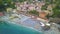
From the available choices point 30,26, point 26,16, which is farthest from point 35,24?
point 26,16

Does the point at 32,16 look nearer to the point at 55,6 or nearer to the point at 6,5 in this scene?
the point at 55,6

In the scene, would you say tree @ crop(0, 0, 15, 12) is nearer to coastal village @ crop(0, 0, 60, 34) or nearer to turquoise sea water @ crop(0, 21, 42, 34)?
coastal village @ crop(0, 0, 60, 34)

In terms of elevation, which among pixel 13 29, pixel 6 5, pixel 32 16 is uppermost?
pixel 6 5

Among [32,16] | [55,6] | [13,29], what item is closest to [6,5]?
[32,16]

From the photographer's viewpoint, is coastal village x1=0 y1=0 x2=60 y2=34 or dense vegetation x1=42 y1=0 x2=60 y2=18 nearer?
coastal village x1=0 y1=0 x2=60 y2=34

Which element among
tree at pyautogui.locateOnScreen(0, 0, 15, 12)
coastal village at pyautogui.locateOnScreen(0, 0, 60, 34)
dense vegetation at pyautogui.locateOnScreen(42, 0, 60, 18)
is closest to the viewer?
coastal village at pyautogui.locateOnScreen(0, 0, 60, 34)

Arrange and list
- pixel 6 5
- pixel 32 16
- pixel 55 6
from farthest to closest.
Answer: pixel 6 5, pixel 32 16, pixel 55 6

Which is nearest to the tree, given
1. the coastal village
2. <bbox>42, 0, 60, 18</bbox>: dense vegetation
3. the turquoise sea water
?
the coastal village
